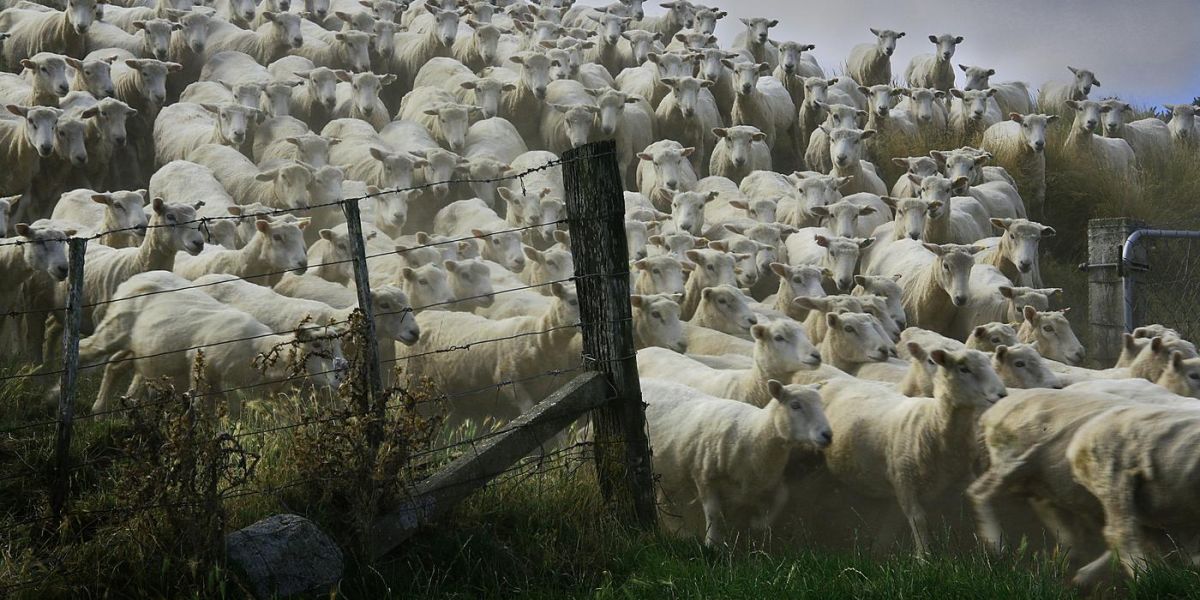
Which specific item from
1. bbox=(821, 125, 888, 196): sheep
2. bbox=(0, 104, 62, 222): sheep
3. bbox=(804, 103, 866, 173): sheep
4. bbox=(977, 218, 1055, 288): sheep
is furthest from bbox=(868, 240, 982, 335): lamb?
bbox=(0, 104, 62, 222): sheep

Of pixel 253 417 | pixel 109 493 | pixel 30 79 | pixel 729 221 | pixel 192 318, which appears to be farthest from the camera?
pixel 30 79

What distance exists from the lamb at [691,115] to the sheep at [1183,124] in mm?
8345

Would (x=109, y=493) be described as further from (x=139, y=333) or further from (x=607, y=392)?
(x=139, y=333)

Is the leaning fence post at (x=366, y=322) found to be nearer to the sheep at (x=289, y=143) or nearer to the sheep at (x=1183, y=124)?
the sheep at (x=289, y=143)

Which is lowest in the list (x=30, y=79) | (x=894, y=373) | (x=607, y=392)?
(x=894, y=373)

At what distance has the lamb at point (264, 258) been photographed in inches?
398

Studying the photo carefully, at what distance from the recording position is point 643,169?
16.5 m

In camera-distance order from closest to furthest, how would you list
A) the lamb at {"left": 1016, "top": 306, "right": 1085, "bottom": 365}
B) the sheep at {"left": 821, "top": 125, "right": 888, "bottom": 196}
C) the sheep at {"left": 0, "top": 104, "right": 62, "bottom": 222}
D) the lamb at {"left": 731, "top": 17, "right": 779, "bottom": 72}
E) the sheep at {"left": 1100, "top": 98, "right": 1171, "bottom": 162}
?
1. the lamb at {"left": 1016, "top": 306, "right": 1085, "bottom": 365}
2. the sheep at {"left": 0, "top": 104, "right": 62, "bottom": 222}
3. the sheep at {"left": 821, "top": 125, "right": 888, "bottom": 196}
4. the sheep at {"left": 1100, "top": 98, "right": 1171, "bottom": 162}
5. the lamb at {"left": 731, "top": 17, "right": 779, "bottom": 72}

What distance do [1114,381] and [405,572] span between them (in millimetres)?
4177

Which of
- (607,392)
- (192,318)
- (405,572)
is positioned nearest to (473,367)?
(192,318)

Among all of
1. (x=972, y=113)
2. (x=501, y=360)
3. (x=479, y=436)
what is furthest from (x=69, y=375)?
(x=972, y=113)

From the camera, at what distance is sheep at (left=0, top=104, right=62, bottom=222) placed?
1279 centimetres

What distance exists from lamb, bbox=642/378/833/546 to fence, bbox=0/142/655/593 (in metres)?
1.27

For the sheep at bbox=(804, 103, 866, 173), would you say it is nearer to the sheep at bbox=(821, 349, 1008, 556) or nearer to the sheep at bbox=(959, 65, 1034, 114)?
the sheep at bbox=(959, 65, 1034, 114)
